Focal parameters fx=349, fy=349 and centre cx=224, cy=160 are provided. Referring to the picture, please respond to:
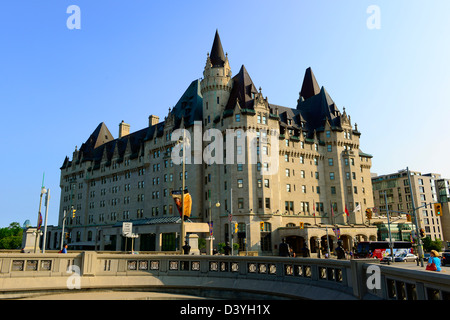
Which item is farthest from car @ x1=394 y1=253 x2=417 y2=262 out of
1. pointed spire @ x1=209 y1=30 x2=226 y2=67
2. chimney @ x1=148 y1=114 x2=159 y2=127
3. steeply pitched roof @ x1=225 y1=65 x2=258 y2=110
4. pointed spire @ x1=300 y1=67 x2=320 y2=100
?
chimney @ x1=148 y1=114 x2=159 y2=127

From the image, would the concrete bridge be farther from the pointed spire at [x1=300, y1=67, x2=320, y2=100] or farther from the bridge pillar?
the pointed spire at [x1=300, y1=67, x2=320, y2=100]

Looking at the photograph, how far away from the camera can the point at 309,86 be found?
313 ft

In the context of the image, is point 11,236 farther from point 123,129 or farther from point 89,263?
point 89,263

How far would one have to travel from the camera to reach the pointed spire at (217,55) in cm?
7000

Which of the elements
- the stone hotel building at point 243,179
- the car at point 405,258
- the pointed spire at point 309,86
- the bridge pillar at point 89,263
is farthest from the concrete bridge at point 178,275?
the pointed spire at point 309,86

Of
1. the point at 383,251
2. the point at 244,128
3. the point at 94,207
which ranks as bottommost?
the point at 383,251

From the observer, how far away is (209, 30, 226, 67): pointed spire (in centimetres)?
7000

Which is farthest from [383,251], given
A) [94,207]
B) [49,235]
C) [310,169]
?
[49,235]

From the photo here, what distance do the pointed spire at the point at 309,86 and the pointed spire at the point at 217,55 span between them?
32.9 metres

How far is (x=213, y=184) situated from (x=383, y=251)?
29941 mm

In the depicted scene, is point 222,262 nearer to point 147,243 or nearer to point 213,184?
point 213,184
